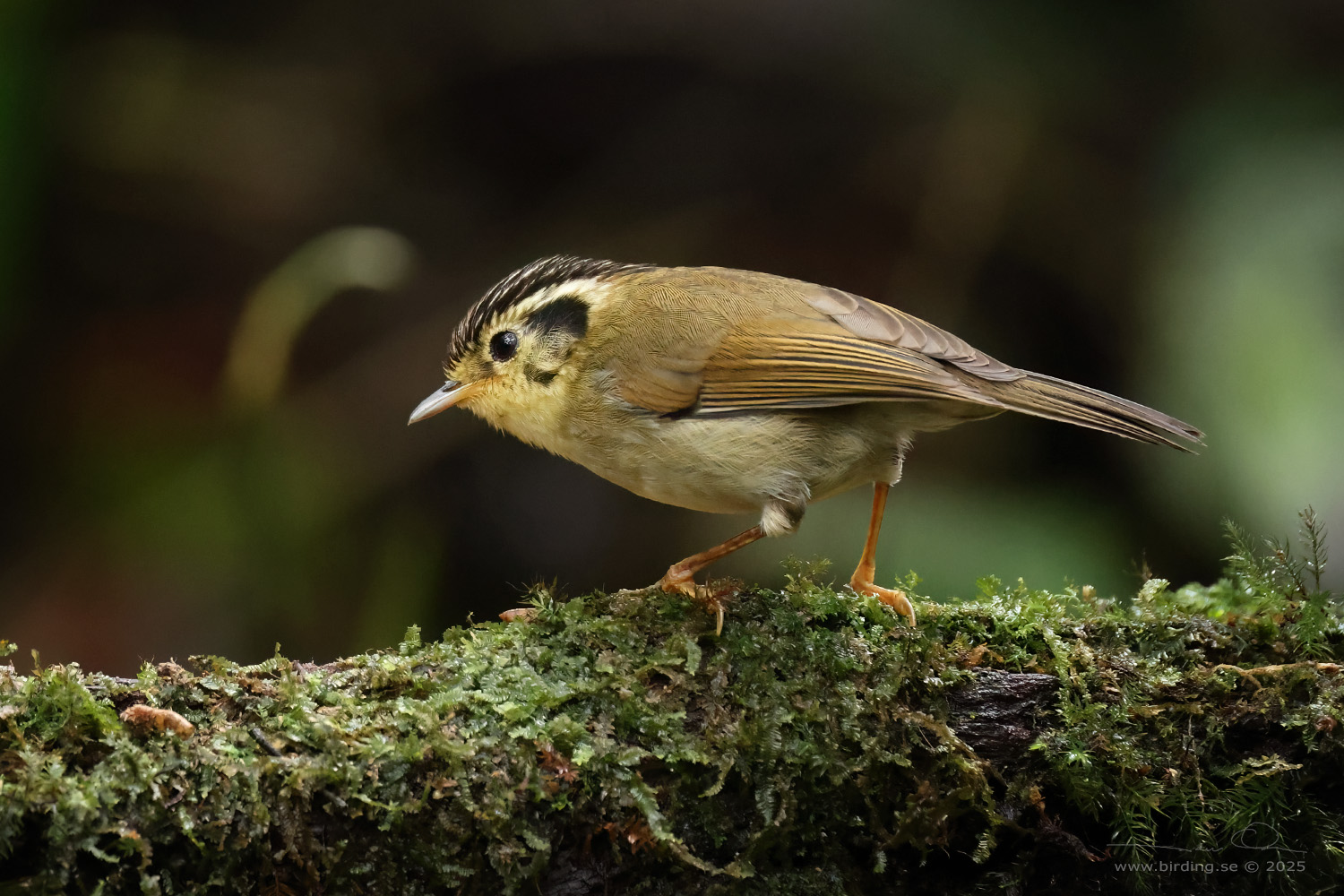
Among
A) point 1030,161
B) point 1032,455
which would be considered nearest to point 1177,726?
point 1032,455

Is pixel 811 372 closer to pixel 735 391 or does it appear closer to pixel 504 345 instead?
pixel 735 391

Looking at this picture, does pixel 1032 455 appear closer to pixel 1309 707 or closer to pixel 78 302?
pixel 1309 707

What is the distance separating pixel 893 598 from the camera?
10.0ft

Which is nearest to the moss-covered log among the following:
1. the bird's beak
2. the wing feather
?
the wing feather

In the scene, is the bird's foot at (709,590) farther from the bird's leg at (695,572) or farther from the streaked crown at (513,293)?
the streaked crown at (513,293)

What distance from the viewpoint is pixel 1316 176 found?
5.02 meters

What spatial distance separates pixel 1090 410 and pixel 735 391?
97cm

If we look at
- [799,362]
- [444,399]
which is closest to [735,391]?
[799,362]

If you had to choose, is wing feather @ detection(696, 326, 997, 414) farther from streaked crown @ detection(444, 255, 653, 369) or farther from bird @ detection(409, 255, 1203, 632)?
streaked crown @ detection(444, 255, 653, 369)

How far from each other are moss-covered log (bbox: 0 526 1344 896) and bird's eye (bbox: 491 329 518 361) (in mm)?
938

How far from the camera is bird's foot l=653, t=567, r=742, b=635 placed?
9.17ft

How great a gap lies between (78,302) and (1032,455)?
4.94 m

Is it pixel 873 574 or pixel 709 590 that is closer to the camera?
pixel 709 590

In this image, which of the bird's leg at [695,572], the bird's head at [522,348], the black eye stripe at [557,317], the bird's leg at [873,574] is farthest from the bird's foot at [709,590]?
the black eye stripe at [557,317]
